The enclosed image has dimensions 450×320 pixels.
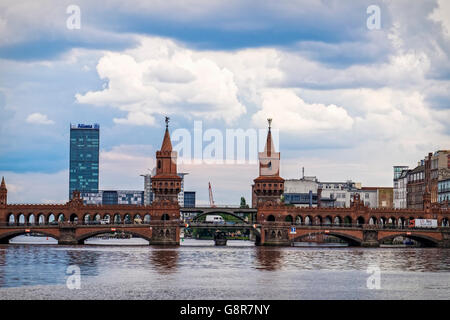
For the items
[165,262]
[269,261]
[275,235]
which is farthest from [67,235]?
[269,261]

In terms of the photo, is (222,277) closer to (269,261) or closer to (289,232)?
(269,261)

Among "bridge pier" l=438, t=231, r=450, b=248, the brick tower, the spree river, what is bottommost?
the spree river

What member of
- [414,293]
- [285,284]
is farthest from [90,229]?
[414,293]

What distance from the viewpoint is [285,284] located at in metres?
93.1

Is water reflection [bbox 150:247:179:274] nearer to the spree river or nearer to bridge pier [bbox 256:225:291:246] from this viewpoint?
the spree river

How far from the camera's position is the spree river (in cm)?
8338

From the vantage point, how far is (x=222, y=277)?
4006 inches

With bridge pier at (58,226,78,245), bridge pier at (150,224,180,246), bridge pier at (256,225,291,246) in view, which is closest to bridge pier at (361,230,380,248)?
bridge pier at (256,225,291,246)

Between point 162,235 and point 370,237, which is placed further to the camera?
point 370,237

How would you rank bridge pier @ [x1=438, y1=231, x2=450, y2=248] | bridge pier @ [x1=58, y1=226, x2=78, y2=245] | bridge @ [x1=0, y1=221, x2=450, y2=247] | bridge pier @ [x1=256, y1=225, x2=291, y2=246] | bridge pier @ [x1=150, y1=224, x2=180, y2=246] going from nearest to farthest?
bridge pier @ [x1=58, y1=226, x2=78, y2=245]
bridge @ [x1=0, y1=221, x2=450, y2=247]
bridge pier @ [x1=150, y1=224, x2=180, y2=246]
bridge pier @ [x1=256, y1=225, x2=291, y2=246]
bridge pier @ [x1=438, y1=231, x2=450, y2=248]

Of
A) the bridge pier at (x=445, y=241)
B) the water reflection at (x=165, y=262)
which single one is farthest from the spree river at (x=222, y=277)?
the bridge pier at (x=445, y=241)

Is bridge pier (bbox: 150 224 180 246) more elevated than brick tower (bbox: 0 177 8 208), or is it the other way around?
brick tower (bbox: 0 177 8 208)
